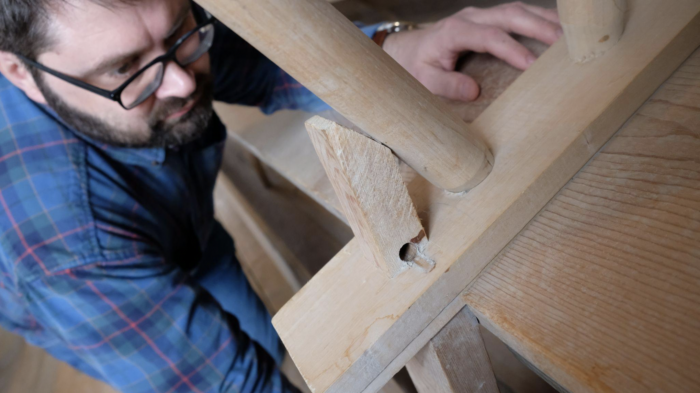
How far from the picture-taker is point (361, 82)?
33 centimetres

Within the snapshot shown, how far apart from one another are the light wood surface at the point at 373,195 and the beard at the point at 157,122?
→ 70 centimetres

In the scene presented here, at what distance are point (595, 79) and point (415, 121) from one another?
0.77 ft

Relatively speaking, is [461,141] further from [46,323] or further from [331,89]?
[46,323]

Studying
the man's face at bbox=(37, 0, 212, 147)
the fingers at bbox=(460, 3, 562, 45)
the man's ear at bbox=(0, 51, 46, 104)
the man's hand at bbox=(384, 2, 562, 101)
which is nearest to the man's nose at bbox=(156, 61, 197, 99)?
the man's face at bbox=(37, 0, 212, 147)

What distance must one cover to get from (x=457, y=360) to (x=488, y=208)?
17 cm

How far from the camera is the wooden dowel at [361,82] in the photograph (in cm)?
28

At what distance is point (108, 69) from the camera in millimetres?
785

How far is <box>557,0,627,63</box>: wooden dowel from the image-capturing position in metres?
0.44

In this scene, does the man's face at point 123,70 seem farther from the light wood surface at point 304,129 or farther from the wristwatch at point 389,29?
the wristwatch at point 389,29

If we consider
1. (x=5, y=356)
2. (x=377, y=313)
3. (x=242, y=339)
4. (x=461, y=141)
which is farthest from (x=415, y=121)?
(x=5, y=356)

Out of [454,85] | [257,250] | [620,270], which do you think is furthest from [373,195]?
[257,250]

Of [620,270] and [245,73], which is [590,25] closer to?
[620,270]

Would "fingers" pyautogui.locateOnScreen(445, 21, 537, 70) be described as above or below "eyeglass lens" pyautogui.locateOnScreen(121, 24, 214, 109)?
below

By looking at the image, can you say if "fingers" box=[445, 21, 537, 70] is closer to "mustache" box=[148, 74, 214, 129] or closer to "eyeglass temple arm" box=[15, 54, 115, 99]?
"mustache" box=[148, 74, 214, 129]
